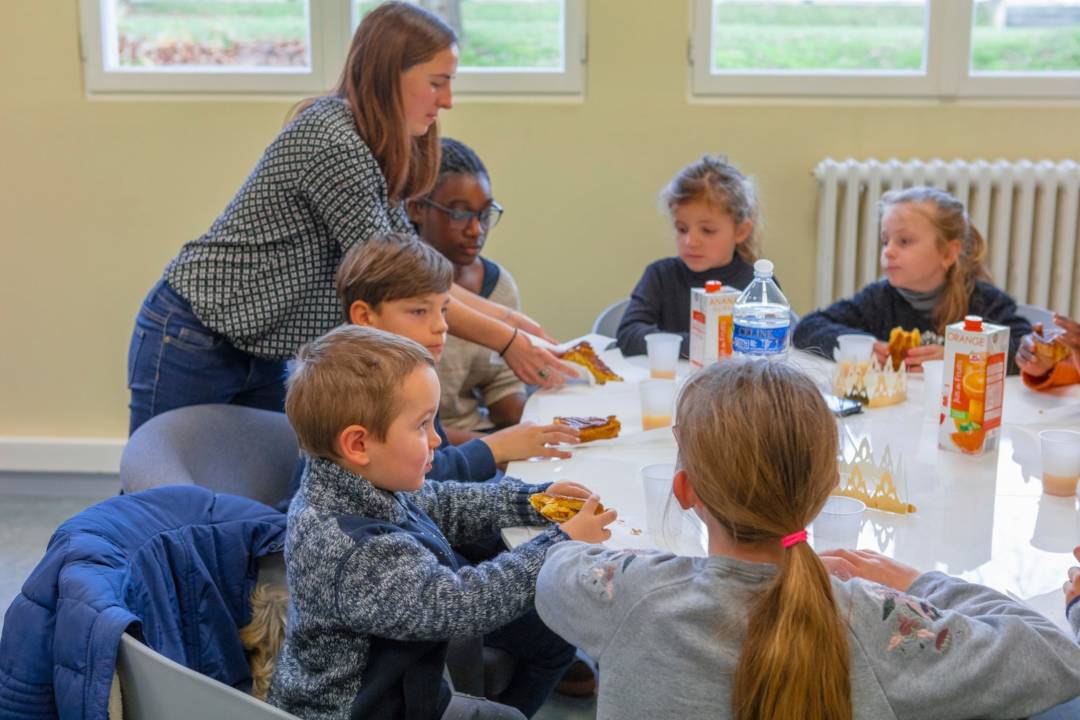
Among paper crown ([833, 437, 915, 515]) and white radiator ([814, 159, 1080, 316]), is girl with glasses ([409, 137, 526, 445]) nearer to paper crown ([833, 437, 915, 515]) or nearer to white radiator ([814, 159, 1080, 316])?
paper crown ([833, 437, 915, 515])

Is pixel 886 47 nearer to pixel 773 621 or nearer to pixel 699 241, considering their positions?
pixel 699 241

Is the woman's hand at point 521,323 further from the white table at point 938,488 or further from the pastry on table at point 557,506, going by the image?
the pastry on table at point 557,506

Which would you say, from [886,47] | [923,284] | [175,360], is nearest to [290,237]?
[175,360]

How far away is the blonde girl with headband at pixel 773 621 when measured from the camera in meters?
1.16

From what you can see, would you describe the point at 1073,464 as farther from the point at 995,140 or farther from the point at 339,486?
the point at 995,140

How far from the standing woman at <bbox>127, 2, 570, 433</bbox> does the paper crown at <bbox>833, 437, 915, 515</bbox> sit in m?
0.84

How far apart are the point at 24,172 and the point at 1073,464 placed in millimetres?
3578

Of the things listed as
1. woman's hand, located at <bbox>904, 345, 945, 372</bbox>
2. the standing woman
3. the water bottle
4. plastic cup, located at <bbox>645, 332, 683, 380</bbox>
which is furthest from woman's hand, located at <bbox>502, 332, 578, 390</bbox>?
woman's hand, located at <bbox>904, 345, 945, 372</bbox>

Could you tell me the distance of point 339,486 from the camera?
1525 millimetres

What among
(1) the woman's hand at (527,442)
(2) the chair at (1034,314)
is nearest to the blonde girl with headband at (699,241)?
(2) the chair at (1034,314)

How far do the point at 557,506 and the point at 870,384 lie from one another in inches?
37.7

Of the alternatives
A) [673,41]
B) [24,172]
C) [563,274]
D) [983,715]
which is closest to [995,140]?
[673,41]

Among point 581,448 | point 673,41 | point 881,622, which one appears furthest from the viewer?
point 673,41

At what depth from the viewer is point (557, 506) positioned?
1724mm
